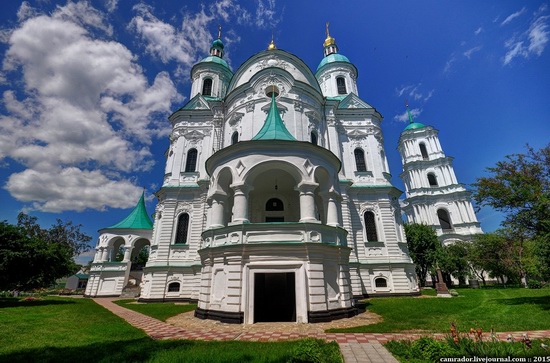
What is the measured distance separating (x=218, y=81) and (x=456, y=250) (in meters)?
37.8

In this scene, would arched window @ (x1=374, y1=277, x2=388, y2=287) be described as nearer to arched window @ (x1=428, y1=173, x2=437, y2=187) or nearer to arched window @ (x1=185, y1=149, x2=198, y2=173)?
arched window @ (x1=185, y1=149, x2=198, y2=173)

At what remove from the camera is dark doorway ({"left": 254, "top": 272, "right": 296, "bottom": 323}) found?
13281 millimetres

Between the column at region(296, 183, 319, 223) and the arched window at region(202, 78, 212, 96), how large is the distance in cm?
2319

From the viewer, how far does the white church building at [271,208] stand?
1176cm

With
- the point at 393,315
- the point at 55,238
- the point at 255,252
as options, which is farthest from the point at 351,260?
the point at 55,238

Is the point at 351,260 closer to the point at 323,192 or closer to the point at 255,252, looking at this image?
the point at 323,192

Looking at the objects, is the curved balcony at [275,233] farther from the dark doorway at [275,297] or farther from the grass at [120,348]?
the grass at [120,348]

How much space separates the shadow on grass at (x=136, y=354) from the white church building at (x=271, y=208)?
158 inches

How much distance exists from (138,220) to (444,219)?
157ft

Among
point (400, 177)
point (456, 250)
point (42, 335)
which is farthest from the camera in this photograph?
point (400, 177)

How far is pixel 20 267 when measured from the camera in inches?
738

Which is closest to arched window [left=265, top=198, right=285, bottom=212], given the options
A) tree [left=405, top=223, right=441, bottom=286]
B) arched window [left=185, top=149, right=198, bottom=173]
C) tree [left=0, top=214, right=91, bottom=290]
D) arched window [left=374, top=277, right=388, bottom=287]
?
arched window [left=185, top=149, right=198, bottom=173]

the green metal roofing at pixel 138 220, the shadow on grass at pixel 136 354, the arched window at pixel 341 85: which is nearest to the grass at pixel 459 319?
the shadow on grass at pixel 136 354

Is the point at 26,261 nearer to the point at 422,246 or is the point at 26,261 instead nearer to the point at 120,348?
the point at 120,348
